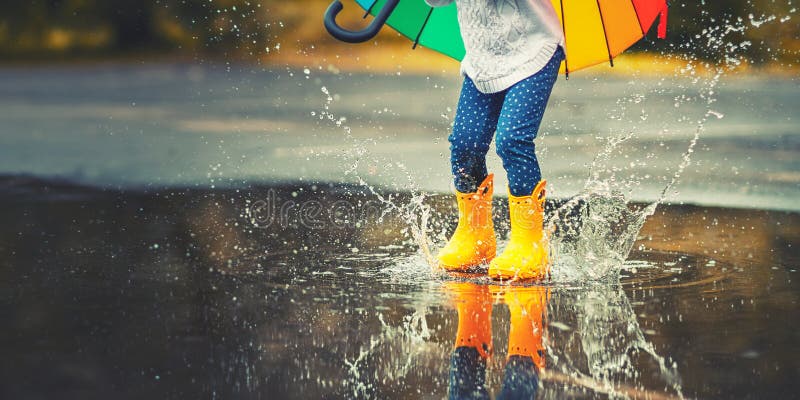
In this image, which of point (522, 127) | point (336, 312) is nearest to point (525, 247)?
point (522, 127)

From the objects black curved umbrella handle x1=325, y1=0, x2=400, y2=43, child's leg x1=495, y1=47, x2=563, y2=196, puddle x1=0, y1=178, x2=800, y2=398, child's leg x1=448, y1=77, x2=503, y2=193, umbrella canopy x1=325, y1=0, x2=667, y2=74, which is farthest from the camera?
umbrella canopy x1=325, y1=0, x2=667, y2=74

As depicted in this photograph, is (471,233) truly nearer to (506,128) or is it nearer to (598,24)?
(506,128)

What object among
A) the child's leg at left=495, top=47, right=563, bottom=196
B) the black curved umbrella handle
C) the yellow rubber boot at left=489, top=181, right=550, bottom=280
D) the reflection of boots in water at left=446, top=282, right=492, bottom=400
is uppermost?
the black curved umbrella handle

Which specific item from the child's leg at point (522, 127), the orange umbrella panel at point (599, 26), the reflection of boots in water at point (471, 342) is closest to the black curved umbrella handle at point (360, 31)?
the child's leg at point (522, 127)

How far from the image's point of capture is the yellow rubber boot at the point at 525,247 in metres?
4.51

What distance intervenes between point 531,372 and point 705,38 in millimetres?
8073

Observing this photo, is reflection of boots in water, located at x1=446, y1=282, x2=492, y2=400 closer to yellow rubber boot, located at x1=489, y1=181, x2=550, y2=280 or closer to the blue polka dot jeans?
yellow rubber boot, located at x1=489, y1=181, x2=550, y2=280

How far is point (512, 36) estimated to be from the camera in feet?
14.6

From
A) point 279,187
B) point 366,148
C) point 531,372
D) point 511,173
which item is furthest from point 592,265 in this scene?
point 366,148

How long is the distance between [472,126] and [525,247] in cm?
50

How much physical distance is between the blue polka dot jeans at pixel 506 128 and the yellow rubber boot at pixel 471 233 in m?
0.04

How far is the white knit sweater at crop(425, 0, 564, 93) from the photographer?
4449mm

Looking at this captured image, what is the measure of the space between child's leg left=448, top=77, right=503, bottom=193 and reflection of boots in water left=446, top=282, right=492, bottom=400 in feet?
1.67

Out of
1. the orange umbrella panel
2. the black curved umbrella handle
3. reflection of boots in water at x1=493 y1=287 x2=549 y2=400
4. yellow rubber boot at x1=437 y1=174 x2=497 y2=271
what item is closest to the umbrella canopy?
the orange umbrella panel
